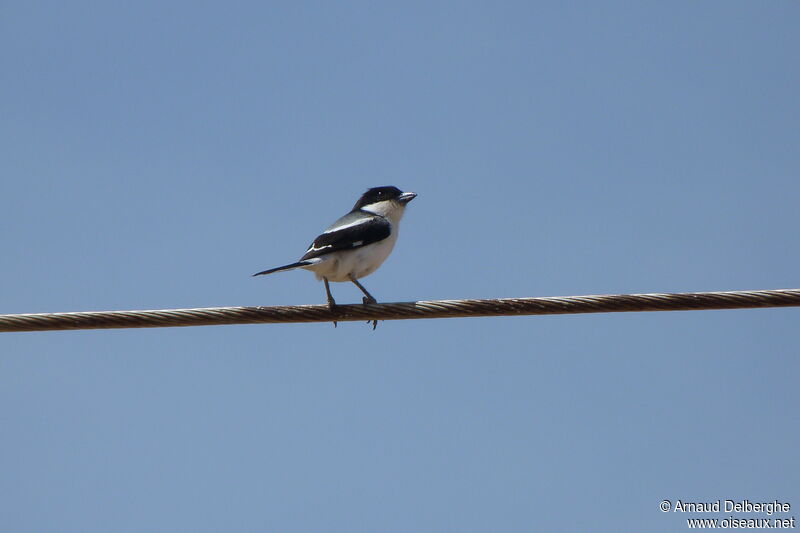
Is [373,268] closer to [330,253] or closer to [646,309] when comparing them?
[330,253]

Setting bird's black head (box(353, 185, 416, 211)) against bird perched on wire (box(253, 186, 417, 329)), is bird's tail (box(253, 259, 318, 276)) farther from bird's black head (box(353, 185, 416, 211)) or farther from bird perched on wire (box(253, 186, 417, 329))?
bird's black head (box(353, 185, 416, 211))

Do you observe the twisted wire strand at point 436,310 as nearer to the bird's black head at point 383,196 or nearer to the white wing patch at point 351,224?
the white wing patch at point 351,224


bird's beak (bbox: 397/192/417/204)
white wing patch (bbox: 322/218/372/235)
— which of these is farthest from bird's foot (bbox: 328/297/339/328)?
bird's beak (bbox: 397/192/417/204)

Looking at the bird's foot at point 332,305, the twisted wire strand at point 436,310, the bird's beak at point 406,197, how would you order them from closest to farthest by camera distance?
A: the twisted wire strand at point 436,310, the bird's foot at point 332,305, the bird's beak at point 406,197

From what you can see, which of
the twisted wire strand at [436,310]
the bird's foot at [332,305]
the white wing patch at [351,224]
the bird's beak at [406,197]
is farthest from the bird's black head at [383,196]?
the twisted wire strand at [436,310]

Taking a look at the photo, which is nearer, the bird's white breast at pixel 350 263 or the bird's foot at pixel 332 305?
the bird's foot at pixel 332 305

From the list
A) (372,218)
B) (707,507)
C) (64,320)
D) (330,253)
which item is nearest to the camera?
(64,320)

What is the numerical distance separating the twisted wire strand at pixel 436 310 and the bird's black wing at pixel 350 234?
93.0 inches

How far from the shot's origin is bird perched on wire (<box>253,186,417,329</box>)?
8789 millimetres

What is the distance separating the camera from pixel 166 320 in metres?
6.04

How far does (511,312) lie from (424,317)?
0.56 meters

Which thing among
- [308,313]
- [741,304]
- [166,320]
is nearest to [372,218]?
[308,313]

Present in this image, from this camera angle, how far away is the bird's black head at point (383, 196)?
1089 cm

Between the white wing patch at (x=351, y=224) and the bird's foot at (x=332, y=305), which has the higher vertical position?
the white wing patch at (x=351, y=224)
